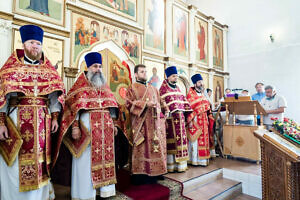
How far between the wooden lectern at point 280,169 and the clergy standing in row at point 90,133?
7.28 ft

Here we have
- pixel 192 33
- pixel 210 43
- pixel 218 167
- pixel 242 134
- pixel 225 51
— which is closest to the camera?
pixel 218 167

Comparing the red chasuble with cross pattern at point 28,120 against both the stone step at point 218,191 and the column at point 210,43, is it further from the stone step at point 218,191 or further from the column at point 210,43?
the column at point 210,43

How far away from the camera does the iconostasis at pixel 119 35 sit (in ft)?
13.6

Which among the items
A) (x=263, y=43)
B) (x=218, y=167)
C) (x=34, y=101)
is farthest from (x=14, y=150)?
(x=263, y=43)

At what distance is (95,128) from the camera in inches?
115

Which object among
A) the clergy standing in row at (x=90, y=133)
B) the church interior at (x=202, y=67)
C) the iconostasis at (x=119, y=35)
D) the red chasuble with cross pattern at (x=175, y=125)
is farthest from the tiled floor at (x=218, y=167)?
the iconostasis at (x=119, y=35)

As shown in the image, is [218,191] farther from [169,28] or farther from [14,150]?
[169,28]

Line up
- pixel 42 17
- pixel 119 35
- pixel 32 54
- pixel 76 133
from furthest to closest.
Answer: pixel 119 35 → pixel 42 17 → pixel 76 133 → pixel 32 54

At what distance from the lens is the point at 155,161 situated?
355 centimetres

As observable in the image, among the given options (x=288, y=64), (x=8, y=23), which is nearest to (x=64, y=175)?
(x=8, y=23)

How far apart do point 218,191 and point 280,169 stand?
5.69 ft

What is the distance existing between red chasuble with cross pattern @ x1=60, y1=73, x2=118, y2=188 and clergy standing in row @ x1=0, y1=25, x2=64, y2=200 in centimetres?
31

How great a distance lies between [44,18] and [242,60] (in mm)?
9029

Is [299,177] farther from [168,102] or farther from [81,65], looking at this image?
[81,65]
